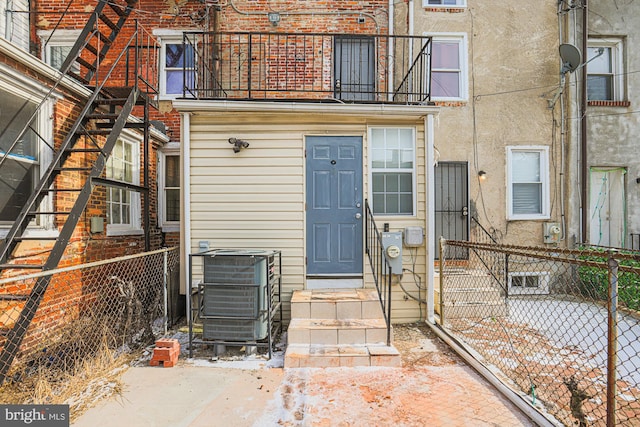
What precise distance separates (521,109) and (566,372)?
5.79 meters

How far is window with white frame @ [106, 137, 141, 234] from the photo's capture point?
587cm

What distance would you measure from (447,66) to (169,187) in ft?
22.1

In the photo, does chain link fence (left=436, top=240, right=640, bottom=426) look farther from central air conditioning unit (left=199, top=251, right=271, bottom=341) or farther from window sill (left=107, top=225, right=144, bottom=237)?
window sill (left=107, top=225, right=144, bottom=237)

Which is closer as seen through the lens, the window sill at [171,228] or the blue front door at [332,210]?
the blue front door at [332,210]

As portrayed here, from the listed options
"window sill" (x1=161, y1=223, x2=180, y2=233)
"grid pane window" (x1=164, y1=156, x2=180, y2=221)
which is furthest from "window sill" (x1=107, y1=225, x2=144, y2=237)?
"grid pane window" (x1=164, y1=156, x2=180, y2=221)

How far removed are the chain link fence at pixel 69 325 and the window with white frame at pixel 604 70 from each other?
979cm

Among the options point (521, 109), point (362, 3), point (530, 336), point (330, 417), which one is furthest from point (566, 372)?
point (362, 3)

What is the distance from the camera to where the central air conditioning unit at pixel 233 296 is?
157 inches

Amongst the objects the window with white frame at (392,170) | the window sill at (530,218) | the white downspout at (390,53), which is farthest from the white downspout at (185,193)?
the window sill at (530,218)

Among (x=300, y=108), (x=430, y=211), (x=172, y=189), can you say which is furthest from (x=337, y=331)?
(x=172, y=189)

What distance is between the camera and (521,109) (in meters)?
7.43

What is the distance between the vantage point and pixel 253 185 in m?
5.20

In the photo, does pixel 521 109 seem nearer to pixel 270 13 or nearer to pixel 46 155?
pixel 270 13

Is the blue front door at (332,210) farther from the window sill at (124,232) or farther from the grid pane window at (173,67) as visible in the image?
the grid pane window at (173,67)
